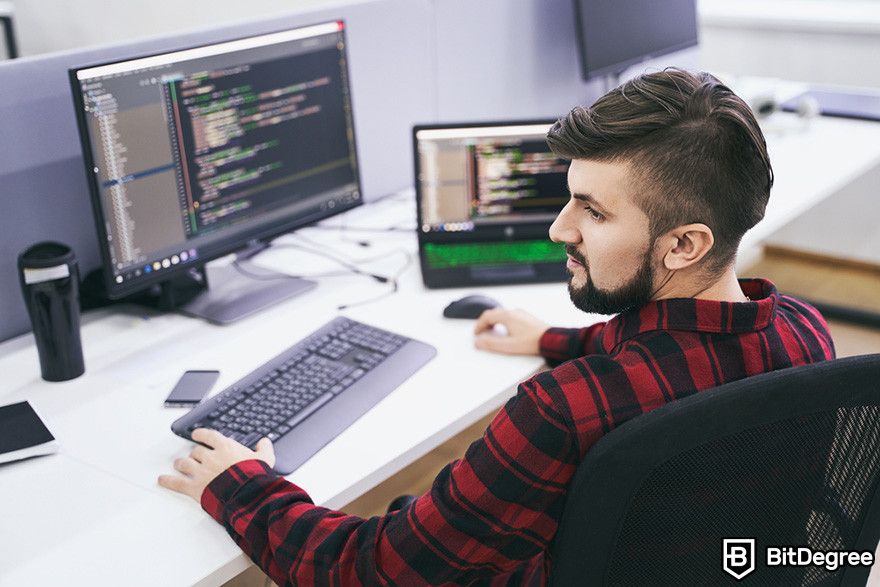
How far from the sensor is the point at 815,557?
0.96m

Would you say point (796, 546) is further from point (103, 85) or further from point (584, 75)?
point (584, 75)

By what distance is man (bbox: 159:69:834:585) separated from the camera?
3.03 feet

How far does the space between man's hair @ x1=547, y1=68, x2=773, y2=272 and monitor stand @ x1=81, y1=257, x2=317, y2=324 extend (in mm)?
911

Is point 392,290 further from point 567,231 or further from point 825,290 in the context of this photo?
point 825,290

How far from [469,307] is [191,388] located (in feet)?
1.64

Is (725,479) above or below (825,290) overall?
above

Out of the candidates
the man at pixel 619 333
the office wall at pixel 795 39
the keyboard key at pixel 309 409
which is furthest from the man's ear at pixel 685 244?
the office wall at pixel 795 39

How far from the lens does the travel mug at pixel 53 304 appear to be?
1.43 m

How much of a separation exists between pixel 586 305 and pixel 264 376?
1.87 ft

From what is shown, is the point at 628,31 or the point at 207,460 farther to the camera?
the point at 628,31

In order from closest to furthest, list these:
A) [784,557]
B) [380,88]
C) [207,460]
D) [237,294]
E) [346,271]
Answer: [784,557] < [207,460] < [237,294] < [346,271] < [380,88]

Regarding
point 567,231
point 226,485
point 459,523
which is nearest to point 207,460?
point 226,485

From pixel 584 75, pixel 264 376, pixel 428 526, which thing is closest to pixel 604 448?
pixel 428 526

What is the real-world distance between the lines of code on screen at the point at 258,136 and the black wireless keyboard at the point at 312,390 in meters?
0.31
